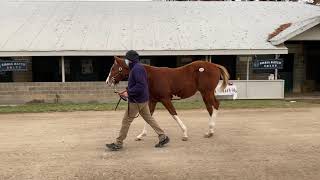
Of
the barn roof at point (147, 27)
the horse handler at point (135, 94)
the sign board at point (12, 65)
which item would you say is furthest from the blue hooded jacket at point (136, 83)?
the sign board at point (12, 65)

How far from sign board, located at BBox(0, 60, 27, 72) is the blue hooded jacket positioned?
34.9 ft

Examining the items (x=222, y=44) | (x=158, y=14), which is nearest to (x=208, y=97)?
(x=222, y=44)

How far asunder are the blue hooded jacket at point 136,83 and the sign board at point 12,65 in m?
10.6

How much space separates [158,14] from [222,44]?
527cm

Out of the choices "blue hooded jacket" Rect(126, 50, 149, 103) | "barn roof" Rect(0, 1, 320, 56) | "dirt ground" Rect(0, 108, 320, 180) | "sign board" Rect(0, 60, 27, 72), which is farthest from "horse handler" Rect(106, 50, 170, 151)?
"sign board" Rect(0, 60, 27, 72)

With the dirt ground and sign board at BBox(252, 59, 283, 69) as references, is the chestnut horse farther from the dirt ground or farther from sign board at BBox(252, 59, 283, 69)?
sign board at BBox(252, 59, 283, 69)

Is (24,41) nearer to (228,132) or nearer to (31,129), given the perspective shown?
(31,129)

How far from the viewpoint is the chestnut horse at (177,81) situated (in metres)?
8.62

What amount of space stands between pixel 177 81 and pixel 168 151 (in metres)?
1.66

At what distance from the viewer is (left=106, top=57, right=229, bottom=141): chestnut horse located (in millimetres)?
8617

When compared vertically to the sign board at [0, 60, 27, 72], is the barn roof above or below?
above

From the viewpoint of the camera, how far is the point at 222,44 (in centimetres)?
1834

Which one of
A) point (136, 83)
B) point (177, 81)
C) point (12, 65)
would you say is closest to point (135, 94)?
point (136, 83)

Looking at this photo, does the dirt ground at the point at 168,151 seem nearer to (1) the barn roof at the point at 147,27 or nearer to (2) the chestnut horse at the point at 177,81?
(2) the chestnut horse at the point at 177,81
